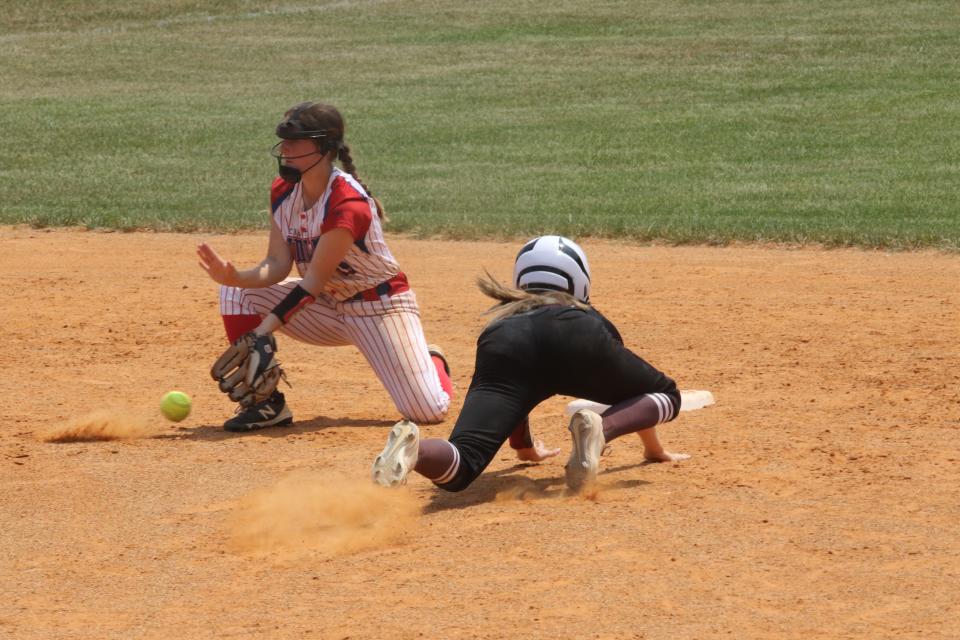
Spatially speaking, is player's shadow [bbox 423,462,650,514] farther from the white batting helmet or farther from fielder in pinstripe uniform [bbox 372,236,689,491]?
the white batting helmet

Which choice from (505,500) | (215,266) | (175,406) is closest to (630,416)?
(505,500)

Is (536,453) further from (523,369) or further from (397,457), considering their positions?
(397,457)

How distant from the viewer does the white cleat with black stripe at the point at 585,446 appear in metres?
5.41

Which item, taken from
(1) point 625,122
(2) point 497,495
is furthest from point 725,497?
(1) point 625,122

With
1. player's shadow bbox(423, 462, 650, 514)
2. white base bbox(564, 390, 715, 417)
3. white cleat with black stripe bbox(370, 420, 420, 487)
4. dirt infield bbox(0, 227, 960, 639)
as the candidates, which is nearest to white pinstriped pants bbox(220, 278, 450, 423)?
dirt infield bbox(0, 227, 960, 639)

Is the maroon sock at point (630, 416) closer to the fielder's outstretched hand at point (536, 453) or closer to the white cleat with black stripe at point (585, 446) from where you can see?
the white cleat with black stripe at point (585, 446)

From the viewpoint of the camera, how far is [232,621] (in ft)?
14.3

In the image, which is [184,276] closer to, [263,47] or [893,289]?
[893,289]

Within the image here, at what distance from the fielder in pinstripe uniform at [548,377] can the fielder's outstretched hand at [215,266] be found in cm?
140

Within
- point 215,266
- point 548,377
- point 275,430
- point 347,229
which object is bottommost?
point 275,430

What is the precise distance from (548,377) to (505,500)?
0.53 meters

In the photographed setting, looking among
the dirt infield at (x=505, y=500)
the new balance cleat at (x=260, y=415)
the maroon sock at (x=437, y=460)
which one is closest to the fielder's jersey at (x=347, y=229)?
the new balance cleat at (x=260, y=415)

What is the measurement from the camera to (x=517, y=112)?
20625 millimetres

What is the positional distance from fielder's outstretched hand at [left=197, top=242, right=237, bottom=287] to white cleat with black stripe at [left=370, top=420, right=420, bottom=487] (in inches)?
62.9
